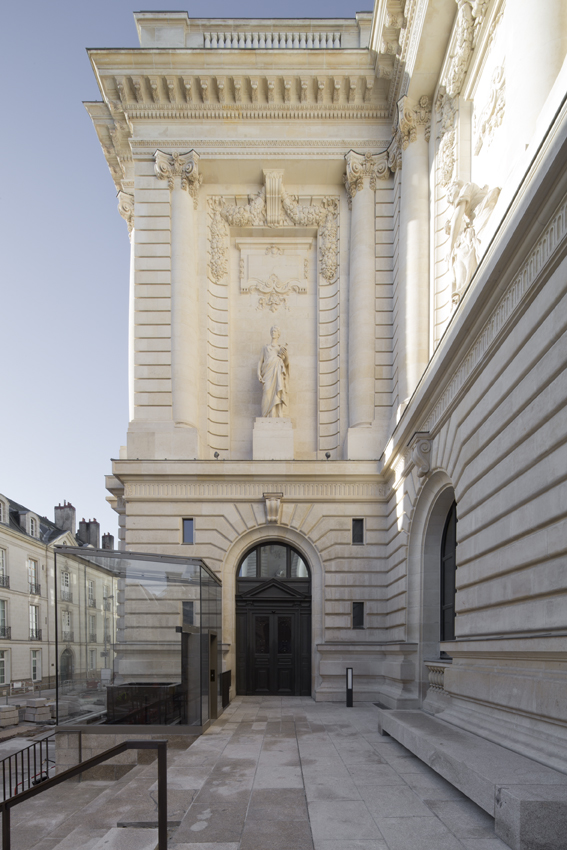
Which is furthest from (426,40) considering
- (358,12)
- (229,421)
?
(229,421)

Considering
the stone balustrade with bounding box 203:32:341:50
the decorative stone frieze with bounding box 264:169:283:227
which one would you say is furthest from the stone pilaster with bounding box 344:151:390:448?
the stone balustrade with bounding box 203:32:341:50

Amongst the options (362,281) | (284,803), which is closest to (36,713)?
(362,281)

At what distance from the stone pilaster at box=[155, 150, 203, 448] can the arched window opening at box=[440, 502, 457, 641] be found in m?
8.56

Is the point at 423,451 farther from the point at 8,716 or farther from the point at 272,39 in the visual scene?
the point at 8,716

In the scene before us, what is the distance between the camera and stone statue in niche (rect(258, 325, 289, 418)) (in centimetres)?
2161

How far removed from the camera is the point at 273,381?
21625 mm

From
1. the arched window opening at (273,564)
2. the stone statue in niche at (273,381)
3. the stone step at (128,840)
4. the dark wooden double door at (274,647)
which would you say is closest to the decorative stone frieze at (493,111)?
the stone statue in niche at (273,381)

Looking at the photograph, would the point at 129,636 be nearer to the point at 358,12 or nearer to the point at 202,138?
the point at 202,138

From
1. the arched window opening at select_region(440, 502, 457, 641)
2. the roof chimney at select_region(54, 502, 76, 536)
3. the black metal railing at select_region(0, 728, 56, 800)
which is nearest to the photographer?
the black metal railing at select_region(0, 728, 56, 800)

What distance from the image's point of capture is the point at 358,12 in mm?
22719

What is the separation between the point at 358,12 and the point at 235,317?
36.0ft

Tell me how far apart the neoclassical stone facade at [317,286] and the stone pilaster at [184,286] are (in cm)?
7

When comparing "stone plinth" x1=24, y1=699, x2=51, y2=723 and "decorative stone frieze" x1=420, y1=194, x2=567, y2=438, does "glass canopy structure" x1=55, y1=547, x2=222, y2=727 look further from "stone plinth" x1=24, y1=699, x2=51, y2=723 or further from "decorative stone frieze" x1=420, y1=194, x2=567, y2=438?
"stone plinth" x1=24, y1=699, x2=51, y2=723

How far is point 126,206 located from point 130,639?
18464mm
